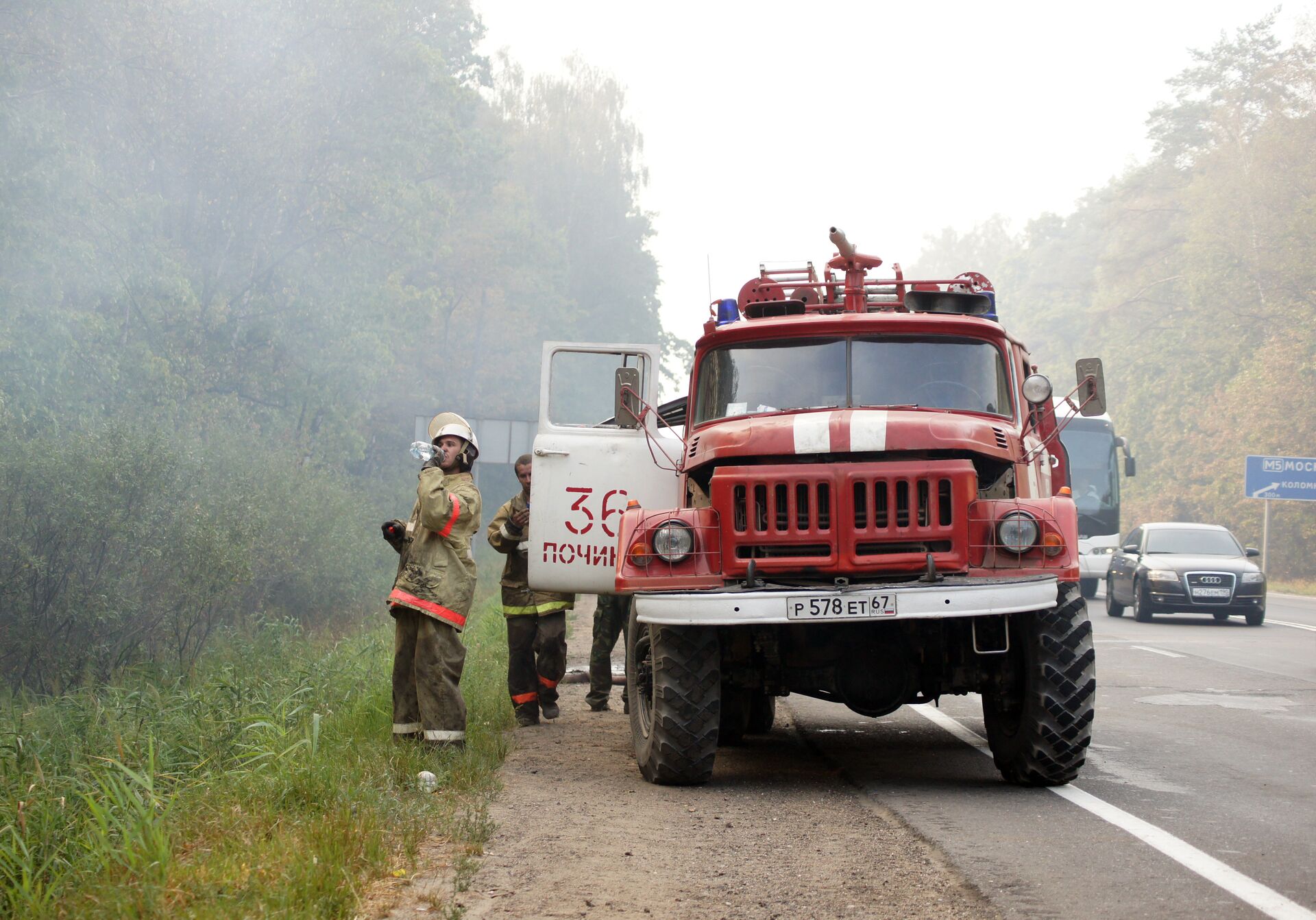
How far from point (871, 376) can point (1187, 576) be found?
17.1 meters

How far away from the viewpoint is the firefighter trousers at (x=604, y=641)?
1162cm

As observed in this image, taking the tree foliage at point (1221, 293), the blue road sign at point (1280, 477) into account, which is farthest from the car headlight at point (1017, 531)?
the tree foliage at point (1221, 293)

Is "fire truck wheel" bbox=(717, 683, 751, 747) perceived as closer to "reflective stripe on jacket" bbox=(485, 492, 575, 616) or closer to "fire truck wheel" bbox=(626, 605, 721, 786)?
"fire truck wheel" bbox=(626, 605, 721, 786)

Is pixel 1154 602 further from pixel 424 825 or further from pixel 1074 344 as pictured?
pixel 1074 344

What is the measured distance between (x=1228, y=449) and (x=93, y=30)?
38.7 meters

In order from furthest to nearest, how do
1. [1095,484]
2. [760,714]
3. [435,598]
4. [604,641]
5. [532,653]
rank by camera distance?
[1095,484] → [604,641] → [532,653] → [760,714] → [435,598]

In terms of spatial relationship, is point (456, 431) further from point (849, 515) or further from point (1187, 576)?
point (1187, 576)

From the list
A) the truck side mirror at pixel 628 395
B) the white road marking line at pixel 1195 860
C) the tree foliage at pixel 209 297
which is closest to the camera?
the white road marking line at pixel 1195 860

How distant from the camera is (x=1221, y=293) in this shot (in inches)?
2000

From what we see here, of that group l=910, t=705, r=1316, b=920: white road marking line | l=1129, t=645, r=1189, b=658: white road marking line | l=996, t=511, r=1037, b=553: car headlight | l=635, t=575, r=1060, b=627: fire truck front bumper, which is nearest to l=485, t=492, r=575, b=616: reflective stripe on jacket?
l=635, t=575, r=1060, b=627: fire truck front bumper

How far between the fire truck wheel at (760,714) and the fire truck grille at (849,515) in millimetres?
2360

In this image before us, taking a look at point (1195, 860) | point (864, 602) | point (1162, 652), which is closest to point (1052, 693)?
point (864, 602)

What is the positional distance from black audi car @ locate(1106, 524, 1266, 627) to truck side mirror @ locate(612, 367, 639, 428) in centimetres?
1677

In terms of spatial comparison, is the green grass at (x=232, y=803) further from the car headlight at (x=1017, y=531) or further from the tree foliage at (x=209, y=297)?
the tree foliage at (x=209, y=297)
